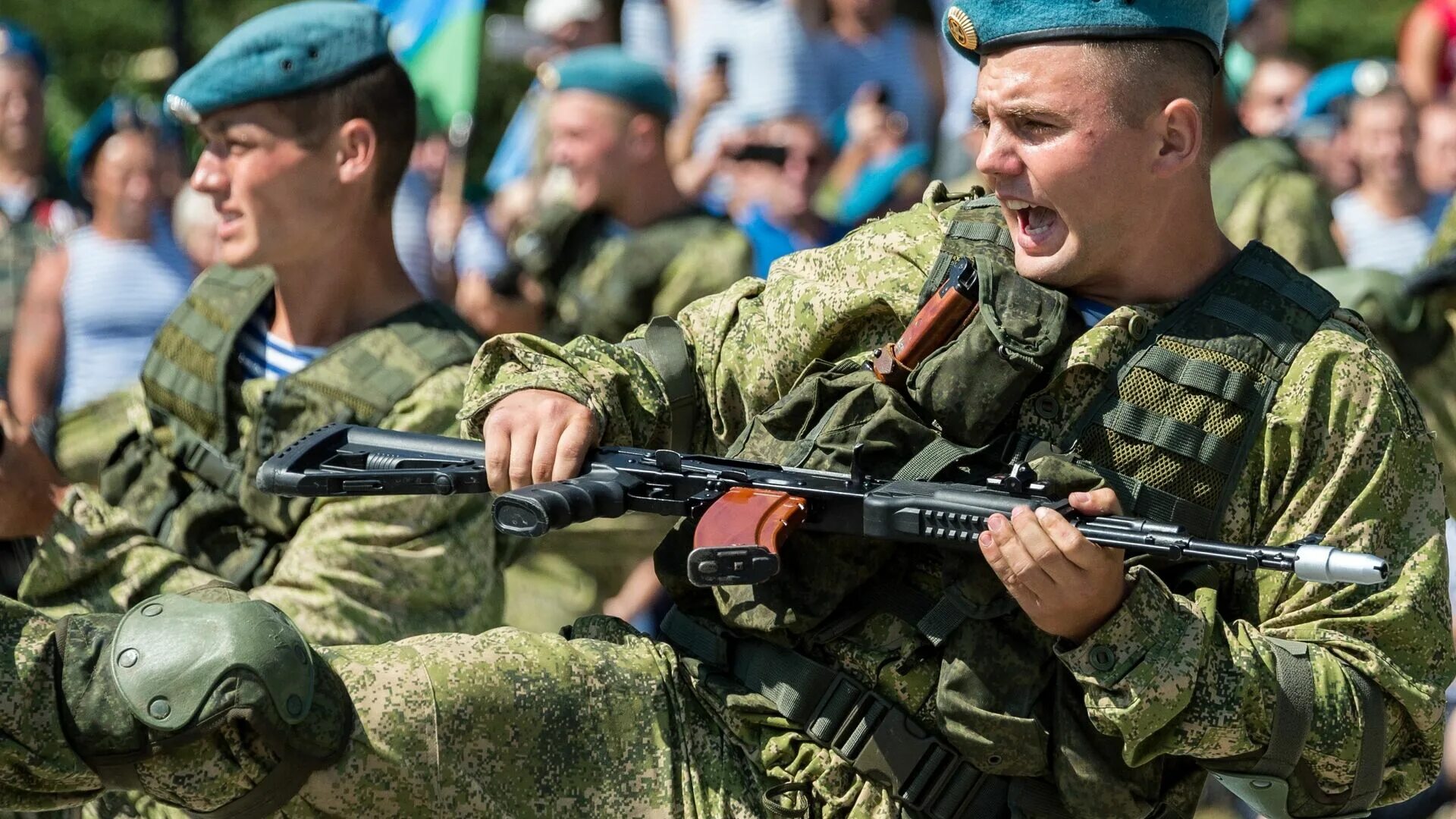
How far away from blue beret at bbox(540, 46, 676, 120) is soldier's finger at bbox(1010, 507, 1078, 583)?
570cm

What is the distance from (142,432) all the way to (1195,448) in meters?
2.76

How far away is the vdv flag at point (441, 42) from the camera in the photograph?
10195mm

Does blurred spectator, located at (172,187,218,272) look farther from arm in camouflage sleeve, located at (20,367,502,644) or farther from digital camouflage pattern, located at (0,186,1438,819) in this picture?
digital camouflage pattern, located at (0,186,1438,819)

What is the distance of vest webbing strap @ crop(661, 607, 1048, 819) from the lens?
11.7 ft

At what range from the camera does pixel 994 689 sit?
11.5ft

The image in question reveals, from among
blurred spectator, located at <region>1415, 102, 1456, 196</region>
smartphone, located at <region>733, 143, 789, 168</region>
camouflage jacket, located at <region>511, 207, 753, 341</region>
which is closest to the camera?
camouflage jacket, located at <region>511, 207, 753, 341</region>

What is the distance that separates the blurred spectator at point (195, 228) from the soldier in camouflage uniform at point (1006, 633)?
6714 mm

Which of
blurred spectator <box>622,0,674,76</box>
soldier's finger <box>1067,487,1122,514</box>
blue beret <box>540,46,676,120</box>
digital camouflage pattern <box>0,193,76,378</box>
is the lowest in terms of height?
digital camouflage pattern <box>0,193,76,378</box>

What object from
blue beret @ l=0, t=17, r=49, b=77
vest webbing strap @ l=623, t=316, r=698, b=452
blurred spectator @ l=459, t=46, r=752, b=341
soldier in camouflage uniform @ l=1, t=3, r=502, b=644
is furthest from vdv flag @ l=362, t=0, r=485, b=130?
vest webbing strap @ l=623, t=316, r=698, b=452

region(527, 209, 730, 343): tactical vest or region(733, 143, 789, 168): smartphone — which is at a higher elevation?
region(733, 143, 789, 168): smartphone

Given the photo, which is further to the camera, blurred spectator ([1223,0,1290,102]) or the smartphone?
blurred spectator ([1223,0,1290,102])

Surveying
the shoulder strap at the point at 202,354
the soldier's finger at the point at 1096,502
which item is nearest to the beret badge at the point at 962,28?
the soldier's finger at the point at 1096,502

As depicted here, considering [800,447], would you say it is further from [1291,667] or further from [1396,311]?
[1396,311]

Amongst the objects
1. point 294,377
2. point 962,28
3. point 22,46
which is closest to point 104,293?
point 22,46
